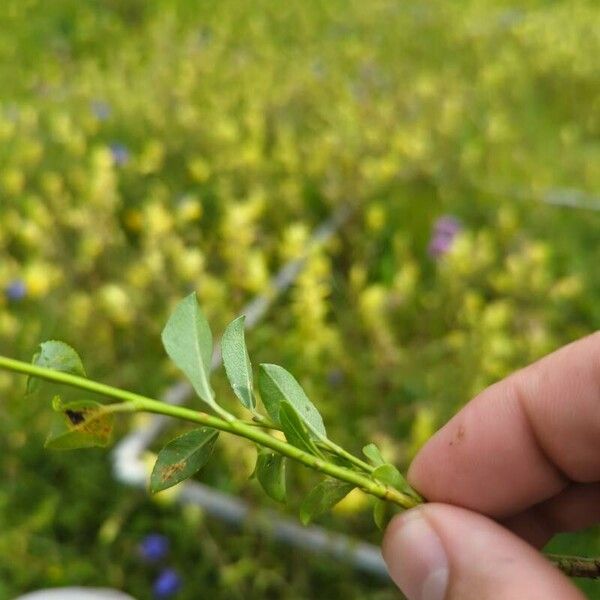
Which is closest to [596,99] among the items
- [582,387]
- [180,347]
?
[582,387]

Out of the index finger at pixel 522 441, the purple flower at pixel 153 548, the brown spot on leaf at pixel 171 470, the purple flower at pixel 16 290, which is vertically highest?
the brown spot on leaf at pixel 171 470

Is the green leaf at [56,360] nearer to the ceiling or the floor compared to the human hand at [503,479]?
nearer to the ceiling

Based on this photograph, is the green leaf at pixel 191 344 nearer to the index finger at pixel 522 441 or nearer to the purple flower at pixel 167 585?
the index finger at pixel 522 441

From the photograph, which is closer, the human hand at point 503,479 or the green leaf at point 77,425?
the green leaf at point 77,425

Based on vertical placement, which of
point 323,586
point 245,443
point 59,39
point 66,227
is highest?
point 59,39

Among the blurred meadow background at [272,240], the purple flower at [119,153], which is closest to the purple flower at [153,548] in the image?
the blurred meadow background at [272,240]

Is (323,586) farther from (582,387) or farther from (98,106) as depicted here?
(98,106)

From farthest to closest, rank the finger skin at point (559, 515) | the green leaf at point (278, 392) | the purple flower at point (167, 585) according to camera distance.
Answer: the purple flower at point (167, 585) → the finger skin at point (559, 515) → the green leaf at point (278, 392)
